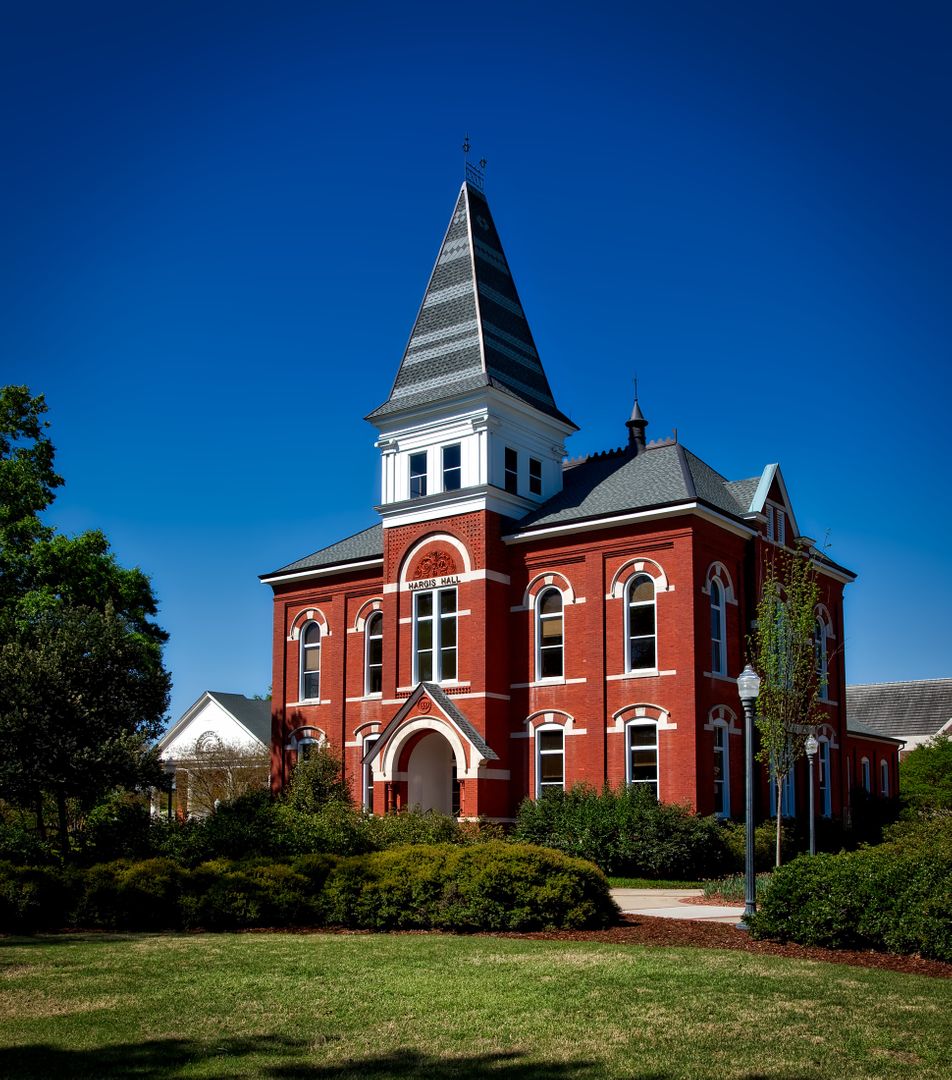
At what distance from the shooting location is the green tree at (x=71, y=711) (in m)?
24.6

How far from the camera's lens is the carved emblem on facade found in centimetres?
3331

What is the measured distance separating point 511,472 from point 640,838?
40.6 feet

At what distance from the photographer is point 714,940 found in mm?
14430

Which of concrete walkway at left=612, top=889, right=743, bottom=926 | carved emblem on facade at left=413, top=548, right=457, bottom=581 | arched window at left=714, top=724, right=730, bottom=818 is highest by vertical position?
carved emblem on facade at left=413, top=548, right=457, bottom=581

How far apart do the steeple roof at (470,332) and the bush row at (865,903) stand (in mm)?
21262

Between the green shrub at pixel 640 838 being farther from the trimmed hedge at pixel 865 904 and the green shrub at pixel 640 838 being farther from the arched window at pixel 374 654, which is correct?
the trimmed hedge at pixel 865 904

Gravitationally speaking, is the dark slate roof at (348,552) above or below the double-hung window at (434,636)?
above

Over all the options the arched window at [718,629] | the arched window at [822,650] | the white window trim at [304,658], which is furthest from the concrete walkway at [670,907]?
the white window trim at [304,658]

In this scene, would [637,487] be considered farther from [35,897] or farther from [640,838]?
[35,897]

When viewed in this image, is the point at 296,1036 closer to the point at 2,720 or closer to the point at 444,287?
the point at 2,720

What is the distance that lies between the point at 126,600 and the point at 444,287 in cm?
1510

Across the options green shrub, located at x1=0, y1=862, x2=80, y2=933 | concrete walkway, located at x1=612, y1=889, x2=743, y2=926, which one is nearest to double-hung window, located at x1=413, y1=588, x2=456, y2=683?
concrete walkway, located at x1=612, y1=889, x2=743, y2=926

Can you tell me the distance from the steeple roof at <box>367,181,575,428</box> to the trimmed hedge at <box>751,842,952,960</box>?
69.7 feet

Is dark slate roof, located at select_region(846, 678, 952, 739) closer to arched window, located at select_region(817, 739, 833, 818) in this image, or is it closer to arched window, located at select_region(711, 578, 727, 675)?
arched window, located at select_region(817, 739, 833, 818)
